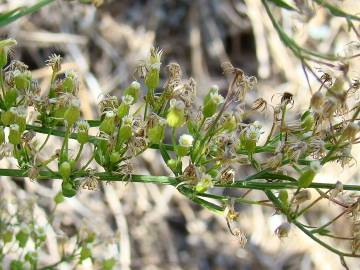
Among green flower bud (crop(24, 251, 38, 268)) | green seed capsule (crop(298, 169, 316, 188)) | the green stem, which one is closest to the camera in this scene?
green seed capsule (crop(298, 169, 316, 188))

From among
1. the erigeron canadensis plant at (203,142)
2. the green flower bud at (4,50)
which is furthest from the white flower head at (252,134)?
the green flower bud at (4,50)

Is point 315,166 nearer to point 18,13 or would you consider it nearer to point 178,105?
point 178,105

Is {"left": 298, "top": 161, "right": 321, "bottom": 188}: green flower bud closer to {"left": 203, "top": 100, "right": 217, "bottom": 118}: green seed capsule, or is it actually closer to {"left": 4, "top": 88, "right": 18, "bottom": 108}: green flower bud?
{"left": 203, "top": 100, "right": 217, "bottom": 118}: green seed capsule

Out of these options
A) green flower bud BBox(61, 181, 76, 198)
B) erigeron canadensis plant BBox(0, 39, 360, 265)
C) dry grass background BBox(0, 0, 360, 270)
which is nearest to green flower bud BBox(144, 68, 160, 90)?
erigeron canadensis plant BBox(0, 39, 360, 265)

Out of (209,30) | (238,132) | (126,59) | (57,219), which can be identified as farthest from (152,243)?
(238,132)

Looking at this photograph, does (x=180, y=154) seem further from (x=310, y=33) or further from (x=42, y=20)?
(x=310, y=33)

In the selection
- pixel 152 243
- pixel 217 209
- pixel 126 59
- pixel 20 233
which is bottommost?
pixel 152 243

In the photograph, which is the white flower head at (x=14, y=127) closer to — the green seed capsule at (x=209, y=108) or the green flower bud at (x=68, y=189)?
the green flower bud at (x=68, y=189)
